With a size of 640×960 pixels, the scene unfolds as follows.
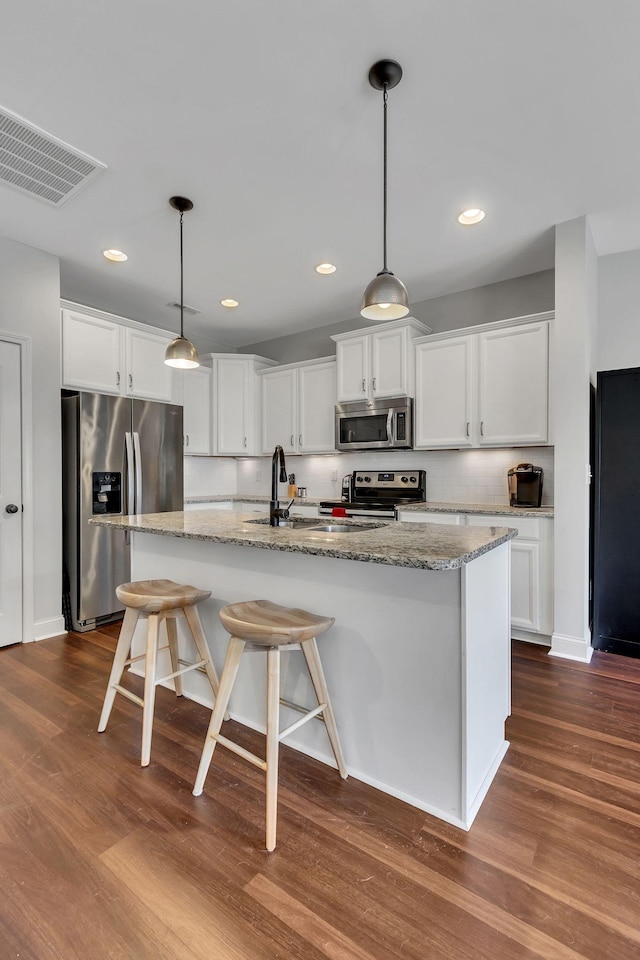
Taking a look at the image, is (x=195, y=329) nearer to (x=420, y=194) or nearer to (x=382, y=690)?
(x=420, y=194)

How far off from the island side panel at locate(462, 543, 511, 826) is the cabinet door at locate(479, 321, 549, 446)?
1832 mm

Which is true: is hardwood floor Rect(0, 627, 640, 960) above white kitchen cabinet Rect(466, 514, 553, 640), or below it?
below

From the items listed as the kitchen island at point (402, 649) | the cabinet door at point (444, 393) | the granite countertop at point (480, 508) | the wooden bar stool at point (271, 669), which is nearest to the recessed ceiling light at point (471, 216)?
the cabinet door at point (444, 393)

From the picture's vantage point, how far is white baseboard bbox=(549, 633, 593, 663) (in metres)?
2.95

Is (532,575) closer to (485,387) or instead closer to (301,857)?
(485,387)

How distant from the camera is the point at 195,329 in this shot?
5270mm

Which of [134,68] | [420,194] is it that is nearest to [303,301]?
[420,194]

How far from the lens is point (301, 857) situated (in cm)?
143

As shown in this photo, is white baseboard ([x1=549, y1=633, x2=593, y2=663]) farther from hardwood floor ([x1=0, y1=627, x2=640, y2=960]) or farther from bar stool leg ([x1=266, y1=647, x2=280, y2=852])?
bar stool leg ([x1=266, y1=647, x2=280, y2=852])

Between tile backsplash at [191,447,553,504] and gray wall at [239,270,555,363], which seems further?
tile backsplash at [191,447,553,504]

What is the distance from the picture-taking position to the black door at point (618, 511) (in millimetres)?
2984

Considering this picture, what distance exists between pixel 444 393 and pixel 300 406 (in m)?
1.65

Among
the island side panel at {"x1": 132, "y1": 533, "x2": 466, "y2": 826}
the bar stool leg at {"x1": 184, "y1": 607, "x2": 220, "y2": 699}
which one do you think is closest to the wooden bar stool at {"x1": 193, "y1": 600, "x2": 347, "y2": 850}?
the island side panel at {"x1": 132, "y1": 533, "x2": 466, "y2": 826}

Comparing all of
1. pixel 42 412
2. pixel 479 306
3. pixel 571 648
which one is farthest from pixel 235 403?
pixel 571 648
